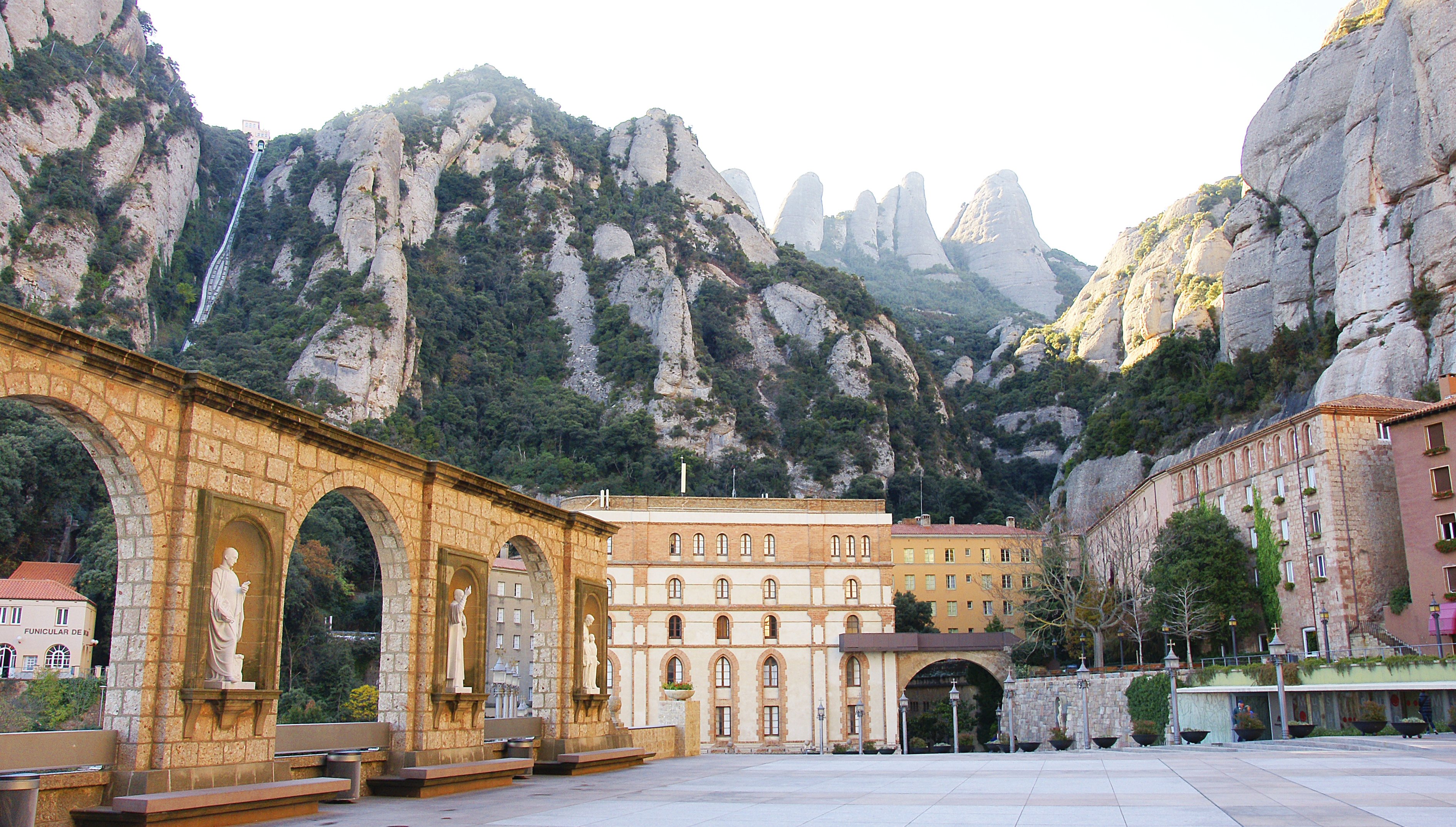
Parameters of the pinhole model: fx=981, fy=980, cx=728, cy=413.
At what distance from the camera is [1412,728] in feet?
76.7

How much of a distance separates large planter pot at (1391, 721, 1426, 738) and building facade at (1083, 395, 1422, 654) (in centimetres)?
1193

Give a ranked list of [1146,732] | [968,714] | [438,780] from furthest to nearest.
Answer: [968,714]
[1146,732]
[438,780]

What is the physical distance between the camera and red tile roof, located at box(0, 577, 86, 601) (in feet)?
131

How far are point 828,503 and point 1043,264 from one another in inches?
5385

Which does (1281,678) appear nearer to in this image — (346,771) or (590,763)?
(590,763)

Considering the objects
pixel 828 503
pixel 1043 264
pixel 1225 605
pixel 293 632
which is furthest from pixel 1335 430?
pixel 1043 264

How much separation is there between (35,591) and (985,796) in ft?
140

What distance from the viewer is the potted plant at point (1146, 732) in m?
32.7

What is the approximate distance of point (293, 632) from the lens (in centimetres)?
4975

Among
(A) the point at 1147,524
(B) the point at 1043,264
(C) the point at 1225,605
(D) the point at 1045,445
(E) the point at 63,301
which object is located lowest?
(C) the point at 1225,605

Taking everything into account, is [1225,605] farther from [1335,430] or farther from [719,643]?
[719,643]

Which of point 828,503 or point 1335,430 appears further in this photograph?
point 828,503

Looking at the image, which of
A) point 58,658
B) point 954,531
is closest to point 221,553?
point 58,658

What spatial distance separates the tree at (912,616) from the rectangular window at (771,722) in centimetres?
1188
